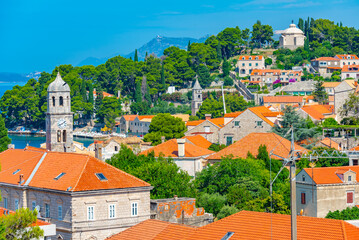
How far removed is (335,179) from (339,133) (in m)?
25.0

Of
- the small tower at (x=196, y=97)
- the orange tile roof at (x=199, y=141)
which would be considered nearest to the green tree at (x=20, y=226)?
the orange tile roof at (x=199, y=141)

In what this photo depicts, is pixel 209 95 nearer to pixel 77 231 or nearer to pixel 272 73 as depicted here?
pixel 272 73

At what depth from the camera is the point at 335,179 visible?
4394 cm

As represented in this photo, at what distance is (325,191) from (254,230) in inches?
646

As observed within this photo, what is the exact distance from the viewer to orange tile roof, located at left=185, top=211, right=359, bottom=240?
85.1 feet

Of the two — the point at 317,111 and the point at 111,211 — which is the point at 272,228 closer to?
the point at 111,211

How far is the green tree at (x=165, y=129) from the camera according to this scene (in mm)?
75312

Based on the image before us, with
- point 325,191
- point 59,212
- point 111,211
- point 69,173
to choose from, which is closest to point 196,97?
point 325,191

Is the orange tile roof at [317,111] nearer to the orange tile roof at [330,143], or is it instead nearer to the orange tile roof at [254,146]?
the orange tile roof at [330,143]

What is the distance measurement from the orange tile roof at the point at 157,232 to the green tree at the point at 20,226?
13.8ft

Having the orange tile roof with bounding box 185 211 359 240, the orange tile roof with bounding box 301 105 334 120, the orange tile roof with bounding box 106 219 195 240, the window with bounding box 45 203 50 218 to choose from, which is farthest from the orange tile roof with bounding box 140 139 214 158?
the orange tile roof with bounding box 185 211 359 240

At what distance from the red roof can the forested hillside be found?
10056 centimetres

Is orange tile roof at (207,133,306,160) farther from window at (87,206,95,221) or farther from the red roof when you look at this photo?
the red roof

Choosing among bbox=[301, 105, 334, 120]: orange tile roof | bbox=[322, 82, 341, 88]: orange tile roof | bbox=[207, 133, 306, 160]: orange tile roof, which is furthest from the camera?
bbox=[322, 82, 341, 88]: orange tile roof
